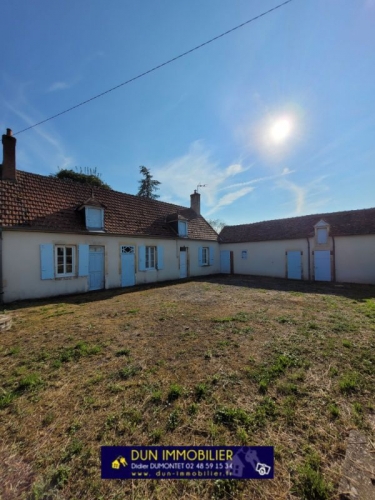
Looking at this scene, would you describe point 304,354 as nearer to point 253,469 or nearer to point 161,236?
point 253,469

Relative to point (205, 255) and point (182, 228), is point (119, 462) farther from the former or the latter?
point (205, 255)

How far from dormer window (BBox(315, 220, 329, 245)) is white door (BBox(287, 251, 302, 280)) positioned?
1511mm

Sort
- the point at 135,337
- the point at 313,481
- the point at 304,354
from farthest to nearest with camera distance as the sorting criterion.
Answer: the point at 135,337 → the point at 304,354 → the point at 313,481

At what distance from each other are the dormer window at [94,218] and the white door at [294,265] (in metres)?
12.4

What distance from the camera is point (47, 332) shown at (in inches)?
204

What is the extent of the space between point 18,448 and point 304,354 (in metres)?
4.12

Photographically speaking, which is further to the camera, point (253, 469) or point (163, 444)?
point (163, 444)

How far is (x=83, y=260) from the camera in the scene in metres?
10.1

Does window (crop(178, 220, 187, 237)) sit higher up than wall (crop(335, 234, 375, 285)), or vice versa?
window (crop(178, 220, 187, 237))

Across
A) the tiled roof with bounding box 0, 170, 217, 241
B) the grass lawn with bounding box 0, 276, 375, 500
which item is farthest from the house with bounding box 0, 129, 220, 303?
the grass lawn with bounding box 0, 276, 375, 500

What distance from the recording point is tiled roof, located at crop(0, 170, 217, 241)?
8930 millimetres

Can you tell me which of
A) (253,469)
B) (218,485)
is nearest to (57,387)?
(218,485)

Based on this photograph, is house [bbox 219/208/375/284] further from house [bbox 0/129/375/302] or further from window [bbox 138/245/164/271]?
window [bbox 138/245/164/271]

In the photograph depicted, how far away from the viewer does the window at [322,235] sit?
14141mm
